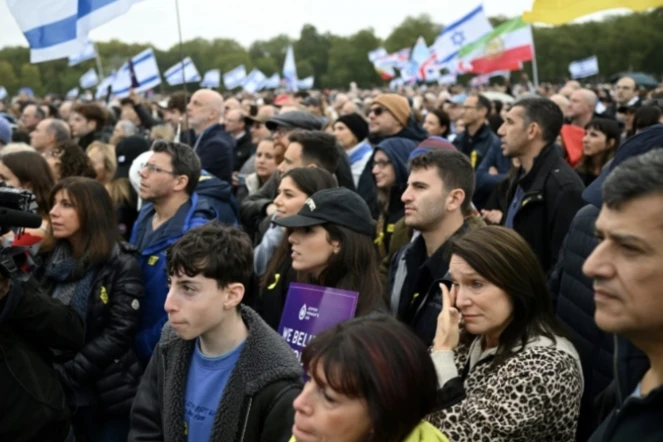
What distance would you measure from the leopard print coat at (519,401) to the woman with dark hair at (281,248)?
1.58 metres

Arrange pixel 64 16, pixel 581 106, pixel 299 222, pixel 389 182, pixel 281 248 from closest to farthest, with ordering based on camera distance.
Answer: pixel 299 222
pixel 281 248
pixel 389 182
pixel 64 16
pixel 581 106

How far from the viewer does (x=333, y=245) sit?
429cm

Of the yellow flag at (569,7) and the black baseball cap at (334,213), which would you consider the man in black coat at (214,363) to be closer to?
the black baseball cap at (334,213)

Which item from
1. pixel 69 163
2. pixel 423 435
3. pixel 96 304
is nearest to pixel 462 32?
pixel 69 163

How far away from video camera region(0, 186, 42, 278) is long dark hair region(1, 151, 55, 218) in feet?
6.52

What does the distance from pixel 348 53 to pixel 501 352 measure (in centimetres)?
8513

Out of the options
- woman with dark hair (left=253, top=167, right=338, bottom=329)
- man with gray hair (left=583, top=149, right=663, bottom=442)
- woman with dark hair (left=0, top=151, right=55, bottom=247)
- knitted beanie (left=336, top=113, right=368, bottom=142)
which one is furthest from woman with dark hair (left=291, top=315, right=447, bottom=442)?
knitted beanie (left=336, top=113, right=368, bottom=142)

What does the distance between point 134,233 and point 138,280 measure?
97 cm

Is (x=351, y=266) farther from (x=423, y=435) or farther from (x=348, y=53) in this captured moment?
(x=348, y=53)

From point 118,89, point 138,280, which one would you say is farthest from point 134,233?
point 118,89

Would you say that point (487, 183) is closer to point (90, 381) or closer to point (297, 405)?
point (90, 381)

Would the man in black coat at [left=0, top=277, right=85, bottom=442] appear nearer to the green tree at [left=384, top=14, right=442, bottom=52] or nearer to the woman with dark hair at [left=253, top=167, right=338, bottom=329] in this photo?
the woman with dark hair at [left=253, top=167, right=338, bottom=329]

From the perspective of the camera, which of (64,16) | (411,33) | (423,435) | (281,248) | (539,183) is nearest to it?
(423,435)

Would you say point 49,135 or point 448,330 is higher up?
point 49,135
